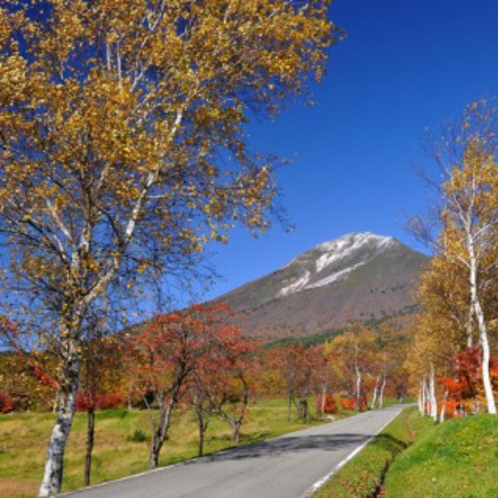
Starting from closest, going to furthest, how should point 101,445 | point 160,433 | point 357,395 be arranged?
1. point 160,433
2. point 101,445
3. point 357,395

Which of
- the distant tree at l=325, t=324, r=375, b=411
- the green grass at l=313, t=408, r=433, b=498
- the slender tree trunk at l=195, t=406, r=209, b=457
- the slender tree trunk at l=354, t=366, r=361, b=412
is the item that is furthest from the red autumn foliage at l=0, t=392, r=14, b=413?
the slender tree trunk at l=354, t=366, r=361, b=412

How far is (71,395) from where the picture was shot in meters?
13.5

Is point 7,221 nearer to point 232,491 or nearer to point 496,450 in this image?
point 232,491

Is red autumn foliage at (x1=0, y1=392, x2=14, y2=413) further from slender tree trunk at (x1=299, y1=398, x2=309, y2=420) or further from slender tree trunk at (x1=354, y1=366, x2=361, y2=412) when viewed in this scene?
slender tree trunk at (x1=354, y1=366, x2=361, y2=412)

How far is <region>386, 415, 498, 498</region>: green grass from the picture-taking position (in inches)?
461

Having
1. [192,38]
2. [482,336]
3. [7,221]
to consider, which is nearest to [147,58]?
[192,38]

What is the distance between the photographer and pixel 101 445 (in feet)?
148

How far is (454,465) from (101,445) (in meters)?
36.8

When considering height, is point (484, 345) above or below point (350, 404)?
above

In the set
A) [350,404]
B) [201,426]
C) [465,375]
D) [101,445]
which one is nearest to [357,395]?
[350,404]

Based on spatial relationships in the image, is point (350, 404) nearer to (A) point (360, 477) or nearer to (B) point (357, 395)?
(B) point (357, 395)

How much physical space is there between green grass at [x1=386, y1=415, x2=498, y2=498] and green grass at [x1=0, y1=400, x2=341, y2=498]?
11165 mm

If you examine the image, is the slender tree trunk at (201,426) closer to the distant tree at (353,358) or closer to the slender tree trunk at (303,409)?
the slender tree trunk at (303,409)

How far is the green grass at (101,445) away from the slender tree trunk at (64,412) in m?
9.52
